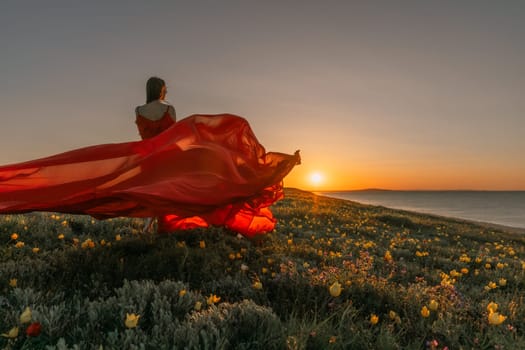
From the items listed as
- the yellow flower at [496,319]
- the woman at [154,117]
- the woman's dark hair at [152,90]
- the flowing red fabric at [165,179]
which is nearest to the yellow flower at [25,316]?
the flowing red fabric at [165,179]

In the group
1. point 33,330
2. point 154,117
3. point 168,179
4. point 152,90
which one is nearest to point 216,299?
point 33,330

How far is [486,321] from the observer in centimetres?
322

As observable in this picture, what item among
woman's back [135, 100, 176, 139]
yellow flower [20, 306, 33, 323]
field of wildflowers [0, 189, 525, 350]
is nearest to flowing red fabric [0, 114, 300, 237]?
field of wildflowers [0, 189, 525, 350]

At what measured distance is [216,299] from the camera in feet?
9.86

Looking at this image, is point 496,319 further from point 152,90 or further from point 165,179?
point 152,90

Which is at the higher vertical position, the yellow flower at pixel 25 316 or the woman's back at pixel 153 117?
the woman's back at pixel 153 117

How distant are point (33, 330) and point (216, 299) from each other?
1382mm

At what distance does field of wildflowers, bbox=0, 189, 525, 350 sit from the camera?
7.79 ft

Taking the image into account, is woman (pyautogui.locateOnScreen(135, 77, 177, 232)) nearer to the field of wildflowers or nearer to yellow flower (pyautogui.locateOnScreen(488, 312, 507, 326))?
the field of wildflowers

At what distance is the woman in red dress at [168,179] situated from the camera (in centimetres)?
461

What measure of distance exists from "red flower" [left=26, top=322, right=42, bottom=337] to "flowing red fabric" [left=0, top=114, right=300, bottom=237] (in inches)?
84.2

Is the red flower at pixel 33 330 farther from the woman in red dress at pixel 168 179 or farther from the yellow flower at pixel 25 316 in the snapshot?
the woman in red dress at pixel 168 179

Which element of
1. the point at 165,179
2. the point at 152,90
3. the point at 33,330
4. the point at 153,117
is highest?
the point at 152,90

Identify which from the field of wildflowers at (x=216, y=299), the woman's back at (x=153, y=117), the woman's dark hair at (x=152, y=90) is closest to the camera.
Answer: the field of wildflowers at (x=216, y=299)
